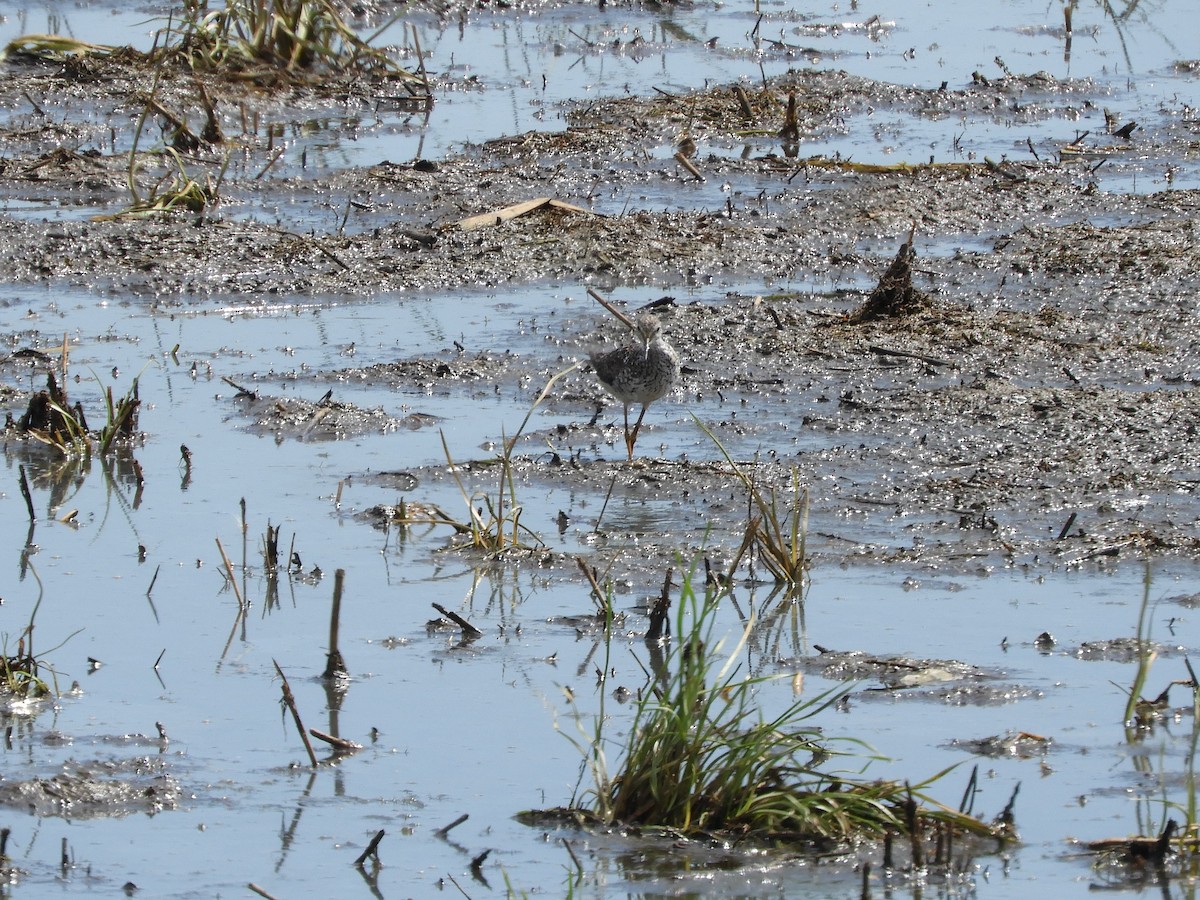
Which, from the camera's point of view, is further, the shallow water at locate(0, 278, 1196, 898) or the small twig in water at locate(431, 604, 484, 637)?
the small twig in water at locate(431, 604, 484, 637)

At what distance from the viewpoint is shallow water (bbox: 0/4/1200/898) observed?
471cm

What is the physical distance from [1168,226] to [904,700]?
7.32 metres

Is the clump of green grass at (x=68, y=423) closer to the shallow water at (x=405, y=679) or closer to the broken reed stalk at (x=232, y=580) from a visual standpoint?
the shallow water at (x=405, y=679)

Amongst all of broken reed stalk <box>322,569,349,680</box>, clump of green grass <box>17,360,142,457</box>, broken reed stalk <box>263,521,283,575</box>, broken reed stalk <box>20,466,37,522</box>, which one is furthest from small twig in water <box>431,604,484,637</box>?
clump of green grass <box>17,360,142,457</box>

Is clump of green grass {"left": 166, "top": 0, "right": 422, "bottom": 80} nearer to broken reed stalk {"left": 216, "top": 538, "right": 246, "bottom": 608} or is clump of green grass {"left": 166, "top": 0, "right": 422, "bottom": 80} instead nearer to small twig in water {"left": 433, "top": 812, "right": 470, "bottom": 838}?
broken reed stalk {"left": 216, "top": 538, "right": 246, "bottom": 608}

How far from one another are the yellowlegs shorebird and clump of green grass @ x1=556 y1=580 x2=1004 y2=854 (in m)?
3.43

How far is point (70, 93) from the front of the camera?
15.2 meters

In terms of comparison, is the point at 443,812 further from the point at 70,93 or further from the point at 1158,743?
the point at 70,93

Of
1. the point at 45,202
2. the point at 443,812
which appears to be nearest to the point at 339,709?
the point at 443,812

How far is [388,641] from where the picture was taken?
6121 millimetres

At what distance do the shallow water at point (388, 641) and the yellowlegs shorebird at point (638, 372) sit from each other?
31cm

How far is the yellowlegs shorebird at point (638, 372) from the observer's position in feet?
27.1

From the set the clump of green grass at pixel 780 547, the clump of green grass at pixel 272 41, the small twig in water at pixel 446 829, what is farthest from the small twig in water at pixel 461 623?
the clump of green grass at pixel 272 41

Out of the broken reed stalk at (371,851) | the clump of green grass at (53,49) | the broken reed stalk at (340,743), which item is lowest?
the broken reed stalk at (371,851)
